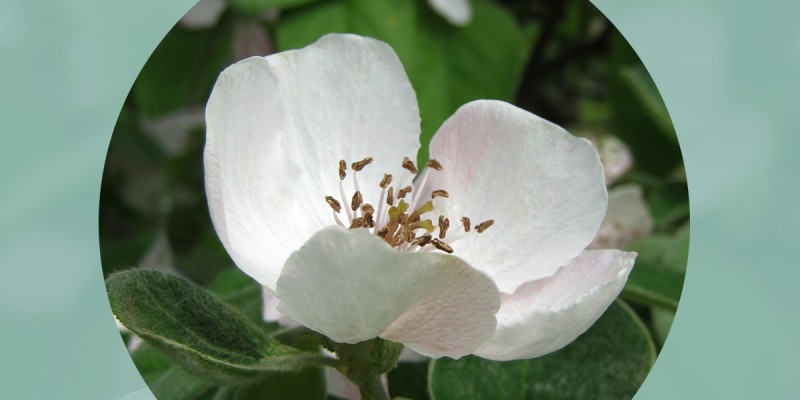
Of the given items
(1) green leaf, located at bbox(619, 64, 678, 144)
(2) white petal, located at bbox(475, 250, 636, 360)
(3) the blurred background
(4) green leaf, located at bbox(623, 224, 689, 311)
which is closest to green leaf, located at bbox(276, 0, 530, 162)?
(3) the blurred background

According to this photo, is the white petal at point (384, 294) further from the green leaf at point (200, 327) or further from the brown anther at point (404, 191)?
the brown anther at point (404, 191)

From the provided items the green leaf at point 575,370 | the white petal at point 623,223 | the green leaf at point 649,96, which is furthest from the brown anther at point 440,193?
the green leaf at point 649,96

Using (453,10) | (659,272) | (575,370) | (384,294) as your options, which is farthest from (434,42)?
(384,294)

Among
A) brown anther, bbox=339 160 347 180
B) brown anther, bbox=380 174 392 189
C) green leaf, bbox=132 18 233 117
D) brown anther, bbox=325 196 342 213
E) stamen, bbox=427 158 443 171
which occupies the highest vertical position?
green leaf, bbox=132 18 233 117

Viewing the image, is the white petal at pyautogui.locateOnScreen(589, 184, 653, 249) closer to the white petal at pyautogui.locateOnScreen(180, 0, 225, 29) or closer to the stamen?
the stamen

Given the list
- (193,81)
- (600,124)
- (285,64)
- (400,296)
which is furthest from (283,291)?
(600,124)

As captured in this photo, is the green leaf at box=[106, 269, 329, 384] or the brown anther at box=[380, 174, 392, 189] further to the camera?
the brown anther at box=[380, 174, 392, 189]
